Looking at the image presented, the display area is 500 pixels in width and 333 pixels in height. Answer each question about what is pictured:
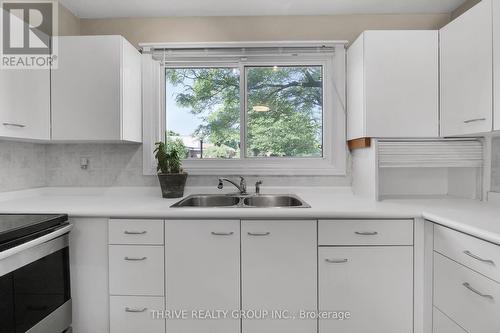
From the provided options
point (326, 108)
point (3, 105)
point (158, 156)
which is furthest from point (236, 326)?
point (3, 105)

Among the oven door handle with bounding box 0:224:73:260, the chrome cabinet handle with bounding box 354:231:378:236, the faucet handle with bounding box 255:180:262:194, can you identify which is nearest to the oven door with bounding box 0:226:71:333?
the oven door handle with bounding box 0:224:73:260

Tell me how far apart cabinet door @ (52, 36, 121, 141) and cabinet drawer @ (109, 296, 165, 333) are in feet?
3.54

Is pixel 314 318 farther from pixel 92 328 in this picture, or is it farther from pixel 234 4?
pixel 234 4

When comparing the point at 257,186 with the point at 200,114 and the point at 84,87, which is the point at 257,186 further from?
the point at 84,87

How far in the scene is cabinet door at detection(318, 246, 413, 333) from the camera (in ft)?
5.15

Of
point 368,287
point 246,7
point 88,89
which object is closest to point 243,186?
point 368,287

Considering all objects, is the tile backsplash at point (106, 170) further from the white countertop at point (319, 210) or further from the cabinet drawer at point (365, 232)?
the cabinet drawer at point (365, 232)

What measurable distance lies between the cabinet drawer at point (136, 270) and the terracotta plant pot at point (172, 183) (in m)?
0.57

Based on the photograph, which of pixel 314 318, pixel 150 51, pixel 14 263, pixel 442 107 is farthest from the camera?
pixel 150 51

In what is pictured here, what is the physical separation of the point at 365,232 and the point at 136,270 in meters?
1.32

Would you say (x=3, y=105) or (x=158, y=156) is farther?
(x=158, y=156)

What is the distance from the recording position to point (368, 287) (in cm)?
157

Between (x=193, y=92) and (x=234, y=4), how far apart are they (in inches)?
29.4

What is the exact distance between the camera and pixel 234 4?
212cm
